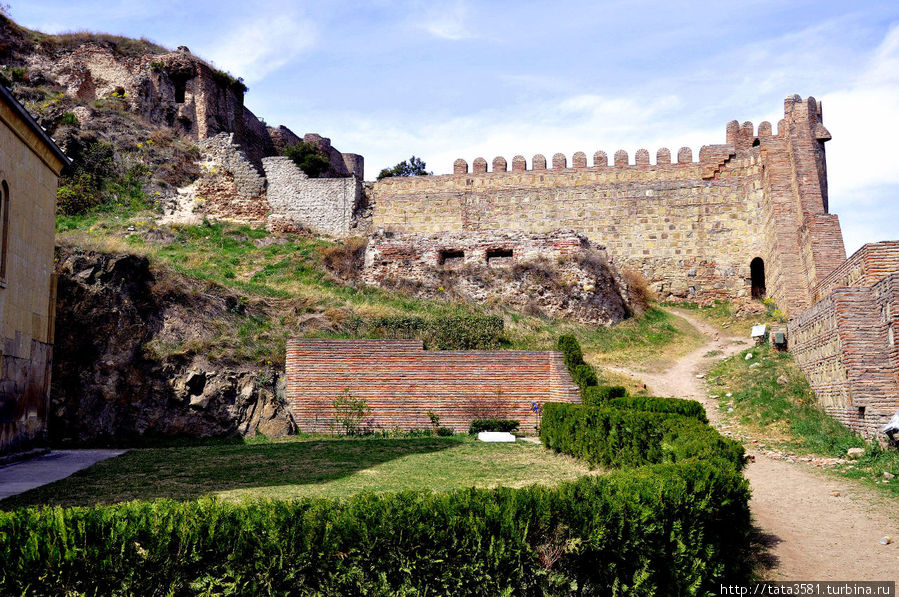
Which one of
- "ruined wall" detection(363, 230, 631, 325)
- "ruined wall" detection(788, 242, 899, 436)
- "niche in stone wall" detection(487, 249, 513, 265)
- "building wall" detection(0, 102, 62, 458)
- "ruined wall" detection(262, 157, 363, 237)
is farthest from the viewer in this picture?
"ruined wall" detection(262, 157, 363, 237)

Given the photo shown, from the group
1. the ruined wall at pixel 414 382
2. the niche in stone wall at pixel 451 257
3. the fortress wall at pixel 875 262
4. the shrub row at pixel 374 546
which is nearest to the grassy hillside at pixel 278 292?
the ruined wall at pixel 414 382

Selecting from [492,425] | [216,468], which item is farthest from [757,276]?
[216,468]

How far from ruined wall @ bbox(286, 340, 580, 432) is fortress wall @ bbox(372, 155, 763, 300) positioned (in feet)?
43.0

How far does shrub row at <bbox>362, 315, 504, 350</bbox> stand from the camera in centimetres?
1792

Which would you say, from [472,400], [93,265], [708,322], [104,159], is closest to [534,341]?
[472,400]

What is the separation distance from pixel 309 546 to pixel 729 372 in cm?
1518

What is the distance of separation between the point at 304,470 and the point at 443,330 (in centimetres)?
817

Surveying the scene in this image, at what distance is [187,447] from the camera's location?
13.8 m

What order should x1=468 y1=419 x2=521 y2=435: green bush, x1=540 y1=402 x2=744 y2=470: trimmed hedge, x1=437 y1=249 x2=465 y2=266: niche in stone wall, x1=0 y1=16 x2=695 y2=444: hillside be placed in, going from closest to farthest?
x1=540 y1=402 x2=744 y2=470: trimmed hedge
x1=0 y1=16 x2=695 y2=444: hillside
x1=468 y1=419 x2=521 y2=435: green bush
x1=437 y1=249 x2=465 y2=266: niche in stone wall

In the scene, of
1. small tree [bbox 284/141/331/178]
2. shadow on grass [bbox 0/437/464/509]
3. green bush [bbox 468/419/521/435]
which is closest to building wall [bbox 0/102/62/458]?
shadow on grass [bbox 0/437/464/509]

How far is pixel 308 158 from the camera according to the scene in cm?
3644

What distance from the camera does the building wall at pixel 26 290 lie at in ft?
38.4

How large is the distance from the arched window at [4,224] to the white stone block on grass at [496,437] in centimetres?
896

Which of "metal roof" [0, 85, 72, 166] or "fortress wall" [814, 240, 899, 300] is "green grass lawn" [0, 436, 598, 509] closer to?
"metal roof" [0, 85, 72, 166]
